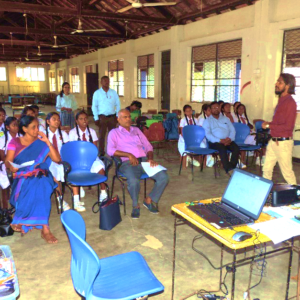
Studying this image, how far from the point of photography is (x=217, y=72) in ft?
31.8

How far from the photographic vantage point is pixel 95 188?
5184mm

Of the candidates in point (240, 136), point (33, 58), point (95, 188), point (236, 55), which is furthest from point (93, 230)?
point (33, 58)

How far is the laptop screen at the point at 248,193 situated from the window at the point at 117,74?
13950mm

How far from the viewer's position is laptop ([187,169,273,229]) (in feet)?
6.52

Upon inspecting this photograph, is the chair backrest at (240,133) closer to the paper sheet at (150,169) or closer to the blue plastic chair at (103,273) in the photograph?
the paper sheet at (150,169)

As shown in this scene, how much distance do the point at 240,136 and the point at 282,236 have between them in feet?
15.2

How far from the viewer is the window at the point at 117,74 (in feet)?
51.7

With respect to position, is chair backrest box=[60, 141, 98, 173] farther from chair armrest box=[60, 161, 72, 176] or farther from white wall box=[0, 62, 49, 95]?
white wall box=[0, 62, 49, 95]

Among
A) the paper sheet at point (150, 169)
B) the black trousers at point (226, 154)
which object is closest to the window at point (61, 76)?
the black trousers at point (226, 154)

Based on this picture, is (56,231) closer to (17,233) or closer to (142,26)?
(17,233)

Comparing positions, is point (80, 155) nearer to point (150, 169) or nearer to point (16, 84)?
point (150, 169)

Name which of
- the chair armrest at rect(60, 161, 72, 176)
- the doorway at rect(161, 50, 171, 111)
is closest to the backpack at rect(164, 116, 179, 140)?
the chair armrest at rect(60, 161, 72, 176)

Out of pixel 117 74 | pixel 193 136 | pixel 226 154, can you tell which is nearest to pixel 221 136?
pixel 226 154

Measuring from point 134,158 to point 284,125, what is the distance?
1.89 metres
